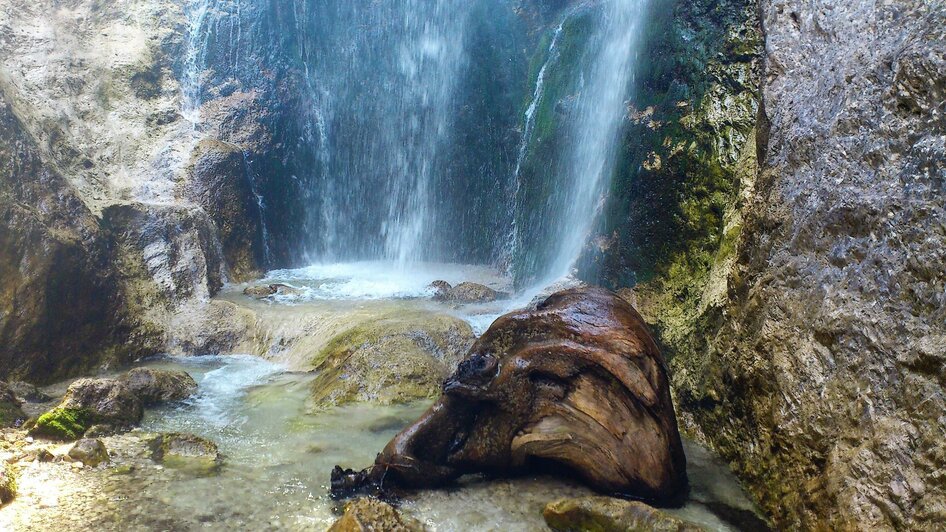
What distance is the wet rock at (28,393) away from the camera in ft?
17.0

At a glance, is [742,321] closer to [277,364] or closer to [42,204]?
[277,364]

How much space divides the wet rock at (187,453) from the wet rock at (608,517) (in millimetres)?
2303

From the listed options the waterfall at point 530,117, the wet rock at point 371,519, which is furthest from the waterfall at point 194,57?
the wet rock at point 371,519

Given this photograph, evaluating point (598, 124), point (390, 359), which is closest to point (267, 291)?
point (390, 359)

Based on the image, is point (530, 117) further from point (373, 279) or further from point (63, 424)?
point (63, 424)

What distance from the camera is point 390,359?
591 cm

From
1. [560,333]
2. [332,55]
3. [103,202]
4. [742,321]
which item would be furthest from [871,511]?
[332,55]

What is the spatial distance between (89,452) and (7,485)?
Answer: 1.95 feet

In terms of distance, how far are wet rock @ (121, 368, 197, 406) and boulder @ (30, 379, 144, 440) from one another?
12.5 inches

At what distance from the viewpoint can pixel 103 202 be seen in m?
7.90

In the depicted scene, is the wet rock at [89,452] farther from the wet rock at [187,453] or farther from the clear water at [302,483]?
the clear water at [302,483]

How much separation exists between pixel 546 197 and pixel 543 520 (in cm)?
797

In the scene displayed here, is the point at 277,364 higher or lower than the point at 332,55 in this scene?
lower

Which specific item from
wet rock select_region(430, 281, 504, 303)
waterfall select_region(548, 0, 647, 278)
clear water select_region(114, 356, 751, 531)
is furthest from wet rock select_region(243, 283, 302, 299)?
waterfall select_region(548, 0, 647, 278)
